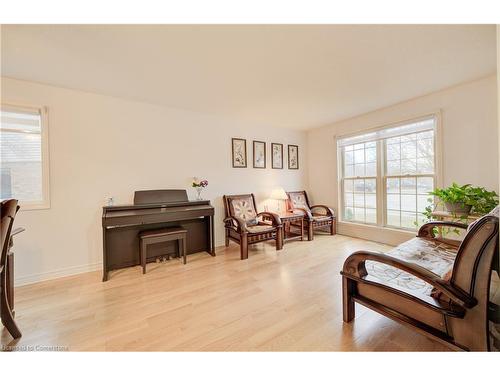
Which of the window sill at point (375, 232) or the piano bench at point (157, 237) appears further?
the window sill at point (375, 232)

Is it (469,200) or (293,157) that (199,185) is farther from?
(469,200)

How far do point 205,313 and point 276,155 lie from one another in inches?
135

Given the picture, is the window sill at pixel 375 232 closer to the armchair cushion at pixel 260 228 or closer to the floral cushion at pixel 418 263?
the floral cushion at pixel 418 263

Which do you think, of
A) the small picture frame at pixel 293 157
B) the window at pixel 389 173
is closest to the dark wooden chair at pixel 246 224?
the small picture frame at pixel 293 157

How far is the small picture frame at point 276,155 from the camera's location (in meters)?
4.41

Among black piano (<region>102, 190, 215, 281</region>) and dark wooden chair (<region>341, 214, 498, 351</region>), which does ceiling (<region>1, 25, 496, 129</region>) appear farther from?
dark wooden chair (<region>341, 214, 498, 351</region>)

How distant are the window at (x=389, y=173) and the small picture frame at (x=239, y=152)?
6.98ft

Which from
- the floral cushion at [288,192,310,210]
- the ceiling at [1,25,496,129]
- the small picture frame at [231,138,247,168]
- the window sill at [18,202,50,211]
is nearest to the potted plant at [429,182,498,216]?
the ceiling at [1,25,496,129]

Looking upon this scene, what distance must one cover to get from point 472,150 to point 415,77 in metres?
1.30

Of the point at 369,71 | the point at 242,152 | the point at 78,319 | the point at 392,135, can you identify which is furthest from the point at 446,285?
the point at 242,152

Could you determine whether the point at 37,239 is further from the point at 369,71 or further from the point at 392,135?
the point at 392,135

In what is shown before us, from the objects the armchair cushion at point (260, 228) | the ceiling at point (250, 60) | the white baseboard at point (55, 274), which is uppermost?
the ceiling at point (250, 60)

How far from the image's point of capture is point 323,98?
302 centimetres

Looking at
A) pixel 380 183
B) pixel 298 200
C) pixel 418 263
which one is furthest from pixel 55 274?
pixel 380 183
